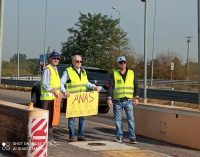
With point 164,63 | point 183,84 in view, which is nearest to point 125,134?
point 183,84

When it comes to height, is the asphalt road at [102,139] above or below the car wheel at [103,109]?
below

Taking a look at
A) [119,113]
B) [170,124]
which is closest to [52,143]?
[119,113]

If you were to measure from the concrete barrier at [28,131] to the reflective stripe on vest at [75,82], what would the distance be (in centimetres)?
200

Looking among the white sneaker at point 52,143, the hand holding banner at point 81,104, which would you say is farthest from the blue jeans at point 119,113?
the white sneaker at point 52,143

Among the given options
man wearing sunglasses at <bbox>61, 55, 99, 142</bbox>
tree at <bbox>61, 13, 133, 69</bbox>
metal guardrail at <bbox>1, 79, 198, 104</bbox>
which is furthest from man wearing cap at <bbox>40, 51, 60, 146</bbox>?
tree at <bbox>61, 13, 133, 69</bbox>

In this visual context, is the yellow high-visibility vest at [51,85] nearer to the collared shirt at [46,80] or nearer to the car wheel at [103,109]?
the collared shirt at [46,80]

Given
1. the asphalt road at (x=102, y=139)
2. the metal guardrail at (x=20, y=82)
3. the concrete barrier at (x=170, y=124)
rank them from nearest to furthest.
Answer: the asphalt road at (x=102, y=139) → the concrete barrier at (x=170, y=124) → the metal guardrail at (x=20, y=82)

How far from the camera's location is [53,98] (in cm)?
994

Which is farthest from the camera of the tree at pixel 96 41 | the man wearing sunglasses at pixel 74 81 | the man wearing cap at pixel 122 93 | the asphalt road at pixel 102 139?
the tree at pixel 96 41

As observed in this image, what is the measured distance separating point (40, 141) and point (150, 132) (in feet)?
14.0

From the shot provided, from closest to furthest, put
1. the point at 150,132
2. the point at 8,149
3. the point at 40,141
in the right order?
the point at 40,141 < the point at 8,149 < the point at 150,132

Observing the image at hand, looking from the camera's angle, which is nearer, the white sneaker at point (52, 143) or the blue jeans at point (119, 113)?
the white sneaker at point (52, 143)

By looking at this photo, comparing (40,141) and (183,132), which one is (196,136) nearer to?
(183,132)

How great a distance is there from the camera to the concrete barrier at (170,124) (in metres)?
10.4
